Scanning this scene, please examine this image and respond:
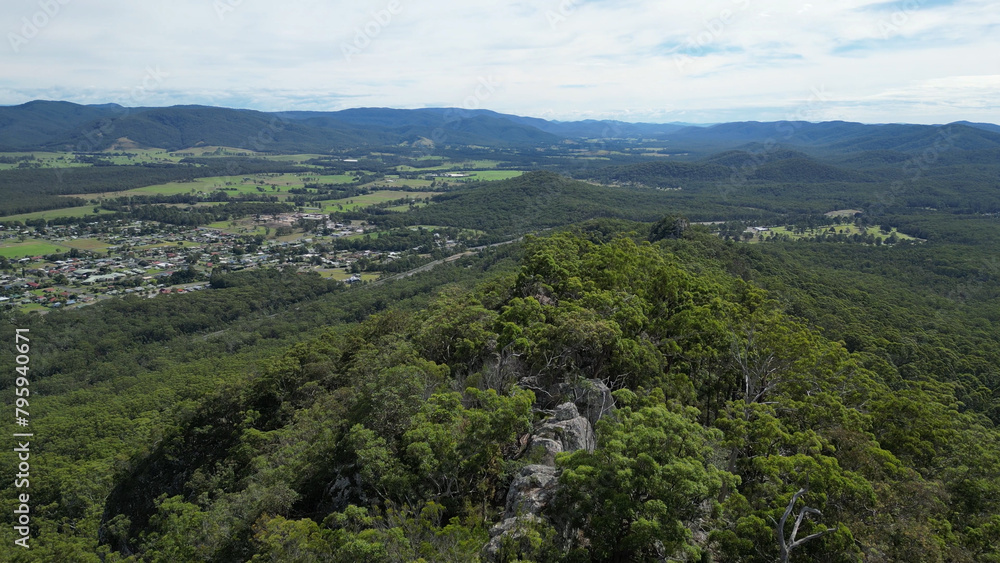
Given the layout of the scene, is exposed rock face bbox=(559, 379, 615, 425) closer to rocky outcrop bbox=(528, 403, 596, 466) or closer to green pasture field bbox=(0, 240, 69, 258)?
rocky outcrop bbox=(528, 403, 596, 466)

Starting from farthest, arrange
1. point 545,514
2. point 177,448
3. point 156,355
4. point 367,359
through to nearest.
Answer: point 156,355, point 177,448, point 367,359, point 545,514

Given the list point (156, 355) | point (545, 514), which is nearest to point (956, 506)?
point (545, 514)

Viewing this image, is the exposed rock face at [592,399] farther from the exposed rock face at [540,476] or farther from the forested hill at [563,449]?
the exposed rock face at [540,476]

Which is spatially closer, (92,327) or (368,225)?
(92,327)

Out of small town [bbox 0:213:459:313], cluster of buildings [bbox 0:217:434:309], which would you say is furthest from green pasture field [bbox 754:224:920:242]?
cluster of buildings [bbox 0:217:434:309]

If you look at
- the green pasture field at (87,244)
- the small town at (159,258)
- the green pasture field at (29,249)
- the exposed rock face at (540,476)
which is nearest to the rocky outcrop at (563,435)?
the exposed rock face at (540,476)

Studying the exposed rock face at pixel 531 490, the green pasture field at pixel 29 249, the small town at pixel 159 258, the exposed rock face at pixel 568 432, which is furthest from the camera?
the green pasture field at pixel 29 249

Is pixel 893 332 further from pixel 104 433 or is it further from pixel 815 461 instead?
pixel 104 433

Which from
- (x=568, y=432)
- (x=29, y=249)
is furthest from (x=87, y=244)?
(x=568, y=432)
